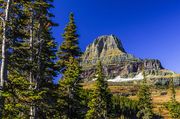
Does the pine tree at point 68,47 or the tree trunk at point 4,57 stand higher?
the pine tree at point 68,47

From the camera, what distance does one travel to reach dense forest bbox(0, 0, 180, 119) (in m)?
21.6

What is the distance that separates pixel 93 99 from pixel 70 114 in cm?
2476

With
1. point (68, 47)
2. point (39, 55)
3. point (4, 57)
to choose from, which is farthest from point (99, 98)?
point (4, 57)

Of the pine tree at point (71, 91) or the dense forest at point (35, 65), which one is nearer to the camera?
the dense forest at point (35, 65)

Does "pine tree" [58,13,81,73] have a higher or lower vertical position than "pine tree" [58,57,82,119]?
higher

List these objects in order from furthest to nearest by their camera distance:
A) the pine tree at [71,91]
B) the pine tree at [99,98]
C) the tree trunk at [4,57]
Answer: the pine tree at [99,98] < the pine tree at [71,91] < the tree trunk at [4,57]

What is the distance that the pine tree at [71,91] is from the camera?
38906 mm

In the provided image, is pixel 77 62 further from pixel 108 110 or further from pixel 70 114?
pixel 108 110

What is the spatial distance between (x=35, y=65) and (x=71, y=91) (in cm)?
1206

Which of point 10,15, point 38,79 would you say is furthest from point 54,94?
point 10,15

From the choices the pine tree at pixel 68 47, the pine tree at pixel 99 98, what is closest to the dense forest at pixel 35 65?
the pine tree at pixel 68 47

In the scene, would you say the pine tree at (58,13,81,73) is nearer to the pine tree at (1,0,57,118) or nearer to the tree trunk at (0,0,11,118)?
the pine tree at (1,0,57,118)

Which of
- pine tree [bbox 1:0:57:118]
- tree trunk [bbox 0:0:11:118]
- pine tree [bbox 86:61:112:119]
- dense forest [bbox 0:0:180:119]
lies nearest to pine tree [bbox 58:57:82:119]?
dense forest [bbox 0:0:180:119]

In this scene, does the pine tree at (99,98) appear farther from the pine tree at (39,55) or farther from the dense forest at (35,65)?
the pine tree at (39,55)
